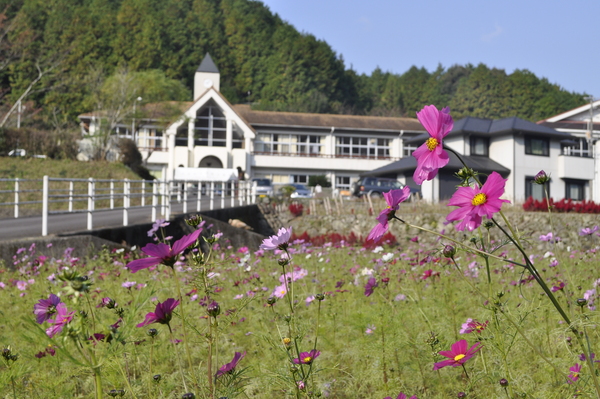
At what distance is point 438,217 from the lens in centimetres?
1931

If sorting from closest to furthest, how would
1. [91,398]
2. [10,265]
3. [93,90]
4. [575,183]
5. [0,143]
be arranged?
[91,398] → [10,265] → [0,143] → [575,183] → [93,90]

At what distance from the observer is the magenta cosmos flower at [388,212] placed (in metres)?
1.35

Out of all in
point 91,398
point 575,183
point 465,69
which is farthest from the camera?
point 465,69

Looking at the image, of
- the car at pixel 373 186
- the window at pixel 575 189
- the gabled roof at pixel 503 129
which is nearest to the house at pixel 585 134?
the window at pixel 575 189

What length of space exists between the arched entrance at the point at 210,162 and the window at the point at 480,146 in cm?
1937

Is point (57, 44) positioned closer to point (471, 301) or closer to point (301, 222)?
point (301, 222)

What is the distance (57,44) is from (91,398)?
68271 millimetres

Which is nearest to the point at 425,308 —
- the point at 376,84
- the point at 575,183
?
the point at 575,183

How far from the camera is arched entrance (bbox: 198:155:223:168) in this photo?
4157cm

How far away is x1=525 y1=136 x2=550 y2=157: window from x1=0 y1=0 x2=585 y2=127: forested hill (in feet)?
125

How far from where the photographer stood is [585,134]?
34.5 meters

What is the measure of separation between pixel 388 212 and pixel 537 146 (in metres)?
31.7

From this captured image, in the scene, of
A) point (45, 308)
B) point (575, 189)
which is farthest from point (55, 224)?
point (575, 189)

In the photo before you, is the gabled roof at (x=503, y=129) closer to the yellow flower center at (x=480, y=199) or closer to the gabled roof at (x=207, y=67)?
the gabled roof at (x=207, y=67)
